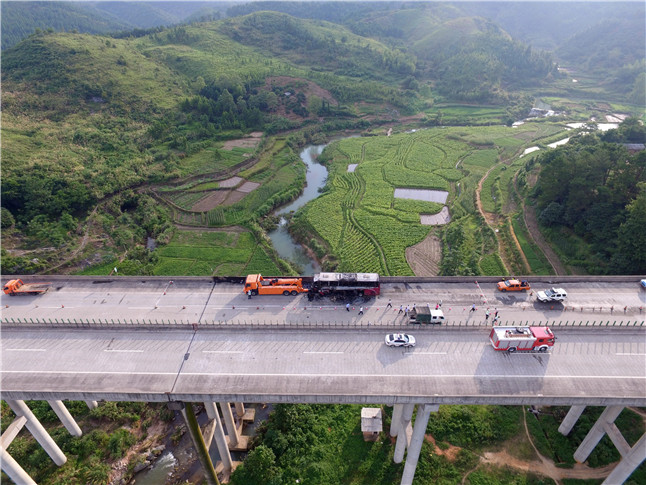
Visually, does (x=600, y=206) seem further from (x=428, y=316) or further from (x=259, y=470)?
(x=259, y=470)

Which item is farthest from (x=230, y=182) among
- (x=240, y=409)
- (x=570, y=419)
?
(x=570, y=419)

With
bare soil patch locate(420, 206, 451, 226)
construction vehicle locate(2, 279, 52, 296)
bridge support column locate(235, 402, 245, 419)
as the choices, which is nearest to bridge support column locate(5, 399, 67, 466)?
construction vehicle locate(2, 279, 52, 296)

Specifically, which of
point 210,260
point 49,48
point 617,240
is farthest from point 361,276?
point 49,48

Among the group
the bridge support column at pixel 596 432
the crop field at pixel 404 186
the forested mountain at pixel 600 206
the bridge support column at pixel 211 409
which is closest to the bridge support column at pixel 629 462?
the bridge support column at pixel 596 432

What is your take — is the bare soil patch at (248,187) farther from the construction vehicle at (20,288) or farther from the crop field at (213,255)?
the construction vehicle at (20,288)

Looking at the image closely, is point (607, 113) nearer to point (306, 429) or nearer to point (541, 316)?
point (541, 316)

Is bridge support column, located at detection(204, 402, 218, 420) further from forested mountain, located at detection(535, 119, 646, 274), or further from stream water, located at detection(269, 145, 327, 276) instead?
forested mountain, located at detection(535, 119, 646, 274)
